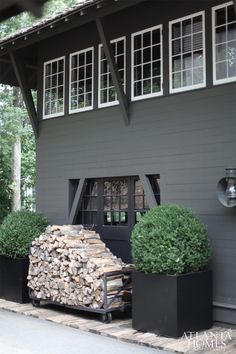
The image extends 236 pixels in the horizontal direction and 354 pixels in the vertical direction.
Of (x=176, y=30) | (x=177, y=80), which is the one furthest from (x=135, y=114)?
(x=176, y=30)

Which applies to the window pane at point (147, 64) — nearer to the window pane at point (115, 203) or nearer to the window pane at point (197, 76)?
the window pane at point (197, 76)

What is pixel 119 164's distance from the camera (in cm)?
823

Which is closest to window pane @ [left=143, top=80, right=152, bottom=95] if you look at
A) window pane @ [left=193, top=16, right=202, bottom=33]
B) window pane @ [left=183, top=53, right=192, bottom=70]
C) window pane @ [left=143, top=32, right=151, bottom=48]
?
window pane @ [left=143, top=32, right=151, bottom=48]

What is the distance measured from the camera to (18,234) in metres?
8.45

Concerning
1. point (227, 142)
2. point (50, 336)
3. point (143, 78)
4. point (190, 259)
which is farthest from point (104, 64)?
point (50, 336)

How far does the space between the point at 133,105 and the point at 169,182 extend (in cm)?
162

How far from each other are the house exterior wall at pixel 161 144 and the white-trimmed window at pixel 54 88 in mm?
178

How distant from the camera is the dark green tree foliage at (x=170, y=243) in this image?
19.6ft

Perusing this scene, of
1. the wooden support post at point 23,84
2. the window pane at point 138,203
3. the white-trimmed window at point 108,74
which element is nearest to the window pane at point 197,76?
the white-trimmed window at point 108,74

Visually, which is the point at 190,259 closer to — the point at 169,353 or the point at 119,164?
the point at 169,353

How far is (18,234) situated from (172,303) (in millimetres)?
3679

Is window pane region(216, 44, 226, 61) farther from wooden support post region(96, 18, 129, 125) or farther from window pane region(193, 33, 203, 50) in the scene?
wooden support post region(96, 18, 129, 125)

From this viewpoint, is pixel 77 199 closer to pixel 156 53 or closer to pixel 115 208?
pixel 115 208

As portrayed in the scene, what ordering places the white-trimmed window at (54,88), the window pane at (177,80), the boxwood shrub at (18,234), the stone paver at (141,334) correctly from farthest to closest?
the white-trimmed window at (54,88)
the boxwood shrub at (18,234)
the window pane at (177,80)
the stone paver at (141,334)
